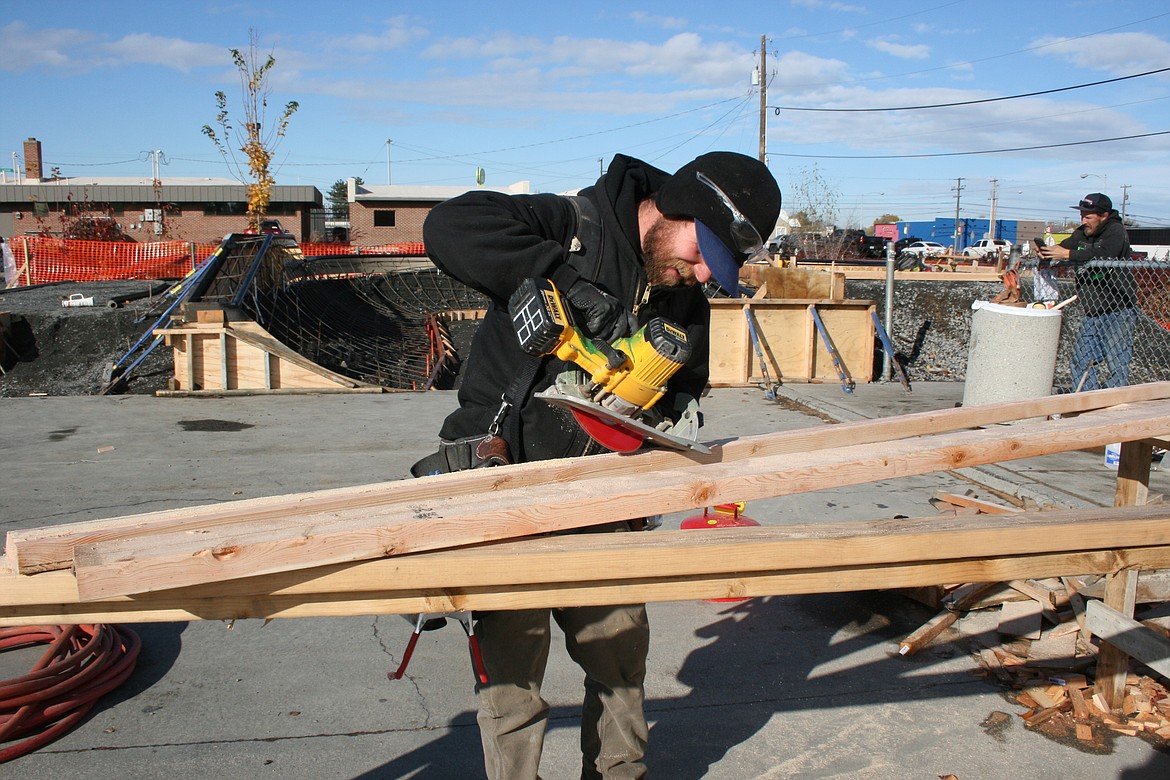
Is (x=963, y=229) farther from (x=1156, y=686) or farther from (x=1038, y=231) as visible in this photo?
(x=1156, y=686)

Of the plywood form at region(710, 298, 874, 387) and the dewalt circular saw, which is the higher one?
the dewalt circular saw

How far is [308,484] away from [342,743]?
9.32 feet

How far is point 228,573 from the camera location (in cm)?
137

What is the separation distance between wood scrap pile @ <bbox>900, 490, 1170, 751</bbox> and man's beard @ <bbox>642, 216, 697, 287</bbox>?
180 cm

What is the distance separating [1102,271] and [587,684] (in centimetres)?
650

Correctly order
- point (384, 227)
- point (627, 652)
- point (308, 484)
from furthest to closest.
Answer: point (384, 227) → point (308, 484) → point (627, 652)

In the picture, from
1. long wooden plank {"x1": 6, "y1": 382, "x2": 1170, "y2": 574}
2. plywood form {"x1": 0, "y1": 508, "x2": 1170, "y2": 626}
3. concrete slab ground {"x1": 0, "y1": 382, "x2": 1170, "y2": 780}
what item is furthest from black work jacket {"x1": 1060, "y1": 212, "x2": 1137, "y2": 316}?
plywood form {"x1": 0, "y1": 508, "x2": 1170, "y2": 626}

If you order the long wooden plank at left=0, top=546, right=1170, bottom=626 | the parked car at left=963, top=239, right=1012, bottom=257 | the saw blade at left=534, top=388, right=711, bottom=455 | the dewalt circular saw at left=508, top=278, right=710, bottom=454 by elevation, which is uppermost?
the parked car at left=963, top=239, right=1012, bottom=257

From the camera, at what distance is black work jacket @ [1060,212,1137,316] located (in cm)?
677

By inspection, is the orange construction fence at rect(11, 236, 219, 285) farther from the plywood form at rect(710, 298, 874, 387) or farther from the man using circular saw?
the man using circular saw

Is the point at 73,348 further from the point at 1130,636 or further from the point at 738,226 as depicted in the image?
the point at 1130,636

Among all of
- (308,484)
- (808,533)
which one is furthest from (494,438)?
→ (308,484)

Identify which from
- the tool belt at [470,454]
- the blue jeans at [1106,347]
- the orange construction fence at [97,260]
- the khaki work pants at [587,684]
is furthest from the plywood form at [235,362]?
the orange construction fence at [97,260]

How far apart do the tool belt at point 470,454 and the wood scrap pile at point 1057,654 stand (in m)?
1.94
